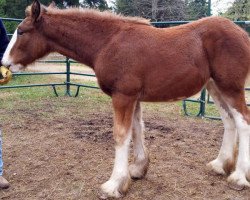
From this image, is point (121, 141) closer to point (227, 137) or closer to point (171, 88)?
point (171, 88)

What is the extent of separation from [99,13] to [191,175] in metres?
2.18

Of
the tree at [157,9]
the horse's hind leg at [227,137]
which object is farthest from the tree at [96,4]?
the horse's hind leg at [227,137]

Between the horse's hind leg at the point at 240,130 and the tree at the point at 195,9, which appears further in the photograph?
the tree at the point at 195,9

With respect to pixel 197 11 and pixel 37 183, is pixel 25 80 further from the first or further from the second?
pixel 197 11

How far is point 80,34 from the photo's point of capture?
3617mm

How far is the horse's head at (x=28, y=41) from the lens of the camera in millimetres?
3629

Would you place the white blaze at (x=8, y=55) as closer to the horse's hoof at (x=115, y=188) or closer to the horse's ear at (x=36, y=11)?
the horse's ear at (x=36, y=11)

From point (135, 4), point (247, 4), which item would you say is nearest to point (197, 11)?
point (135, 4)

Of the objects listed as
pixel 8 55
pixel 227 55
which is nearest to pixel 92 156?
pixel 8 55

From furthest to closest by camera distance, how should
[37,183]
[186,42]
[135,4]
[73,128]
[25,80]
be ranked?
1. [135,4]
2. [25,80]
3. [73,128]
4. [37,183]
5. [186,42]

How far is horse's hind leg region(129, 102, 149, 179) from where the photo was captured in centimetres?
389

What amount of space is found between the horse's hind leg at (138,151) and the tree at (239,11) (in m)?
9.78

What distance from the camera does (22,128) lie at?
595 cm

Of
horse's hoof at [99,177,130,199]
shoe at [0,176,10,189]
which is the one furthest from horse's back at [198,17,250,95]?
shoe at [0,176,10,189]
